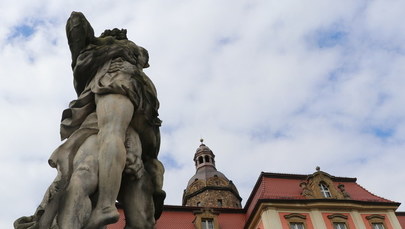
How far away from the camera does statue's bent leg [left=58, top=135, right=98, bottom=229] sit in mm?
3006

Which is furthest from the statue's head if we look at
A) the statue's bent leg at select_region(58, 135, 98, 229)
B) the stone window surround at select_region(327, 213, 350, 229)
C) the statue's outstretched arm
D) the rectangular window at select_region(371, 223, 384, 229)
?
the rectangular window at select_region(371, 223, 384, 229)

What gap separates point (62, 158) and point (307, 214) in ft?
90.9

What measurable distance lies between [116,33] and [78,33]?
617 millimetres

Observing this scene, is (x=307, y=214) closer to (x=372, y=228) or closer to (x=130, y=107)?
(x=372, y=228)

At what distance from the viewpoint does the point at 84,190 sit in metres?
3.16

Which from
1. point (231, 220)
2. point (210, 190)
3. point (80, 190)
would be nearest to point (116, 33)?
point (80, 190)

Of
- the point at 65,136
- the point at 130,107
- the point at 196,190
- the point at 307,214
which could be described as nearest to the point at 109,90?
the point at 130,107

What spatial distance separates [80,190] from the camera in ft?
10.3

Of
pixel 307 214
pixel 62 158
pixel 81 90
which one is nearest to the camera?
pixel 62 158

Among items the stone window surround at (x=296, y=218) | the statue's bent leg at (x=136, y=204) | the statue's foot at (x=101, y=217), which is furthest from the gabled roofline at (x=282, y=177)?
the statue's foot at (x=101, y=217)

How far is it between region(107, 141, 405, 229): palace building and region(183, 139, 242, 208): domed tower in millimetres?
21862

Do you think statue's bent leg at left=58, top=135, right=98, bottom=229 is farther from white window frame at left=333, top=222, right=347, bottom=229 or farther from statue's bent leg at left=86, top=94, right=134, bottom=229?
white window frame at left=333, top=222, right=347, bottom=229

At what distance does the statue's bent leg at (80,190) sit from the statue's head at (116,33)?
1.75 m

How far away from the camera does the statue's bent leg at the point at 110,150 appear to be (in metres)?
3.16
